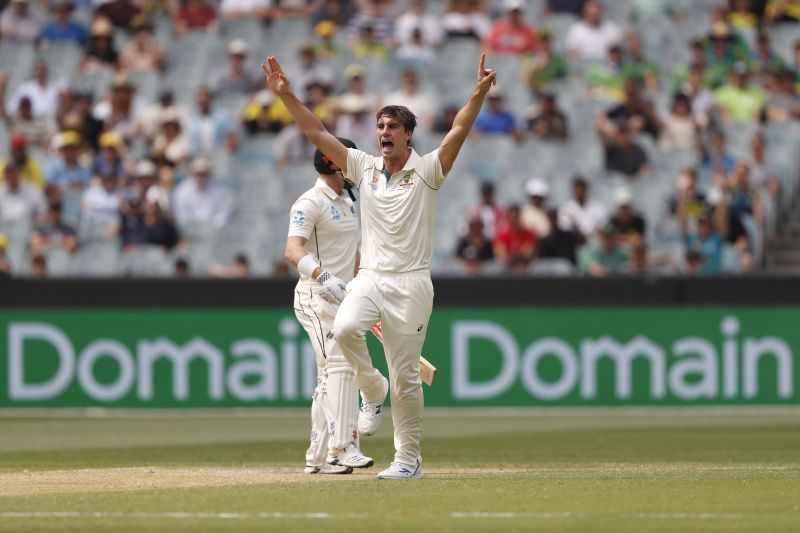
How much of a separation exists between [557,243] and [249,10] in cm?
697

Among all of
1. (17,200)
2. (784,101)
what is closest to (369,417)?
(17,200)

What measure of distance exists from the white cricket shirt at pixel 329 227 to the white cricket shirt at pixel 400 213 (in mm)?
746

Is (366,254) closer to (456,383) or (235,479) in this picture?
(235,479)

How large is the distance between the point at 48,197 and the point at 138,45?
12.2ft

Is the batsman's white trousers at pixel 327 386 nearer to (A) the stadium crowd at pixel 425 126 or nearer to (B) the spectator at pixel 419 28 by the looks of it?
(A) the stadium crowd at pixel 425 126

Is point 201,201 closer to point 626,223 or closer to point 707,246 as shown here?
point 626,223

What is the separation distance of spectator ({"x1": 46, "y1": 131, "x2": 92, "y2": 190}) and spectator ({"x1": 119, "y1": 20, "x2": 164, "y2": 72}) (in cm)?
239

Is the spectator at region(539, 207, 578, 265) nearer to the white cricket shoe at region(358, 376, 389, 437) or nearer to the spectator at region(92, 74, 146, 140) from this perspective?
the spectator at region(92, 74, 146, 140)

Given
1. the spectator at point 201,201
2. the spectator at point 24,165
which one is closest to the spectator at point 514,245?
the spectator at point 201,201

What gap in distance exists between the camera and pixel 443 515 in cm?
788

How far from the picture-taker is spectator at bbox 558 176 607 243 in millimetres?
19516

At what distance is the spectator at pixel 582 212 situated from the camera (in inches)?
768

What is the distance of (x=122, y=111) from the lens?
2203 centimetres

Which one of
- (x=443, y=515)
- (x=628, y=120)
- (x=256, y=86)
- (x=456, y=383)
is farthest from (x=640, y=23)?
(x=443, y=515)
